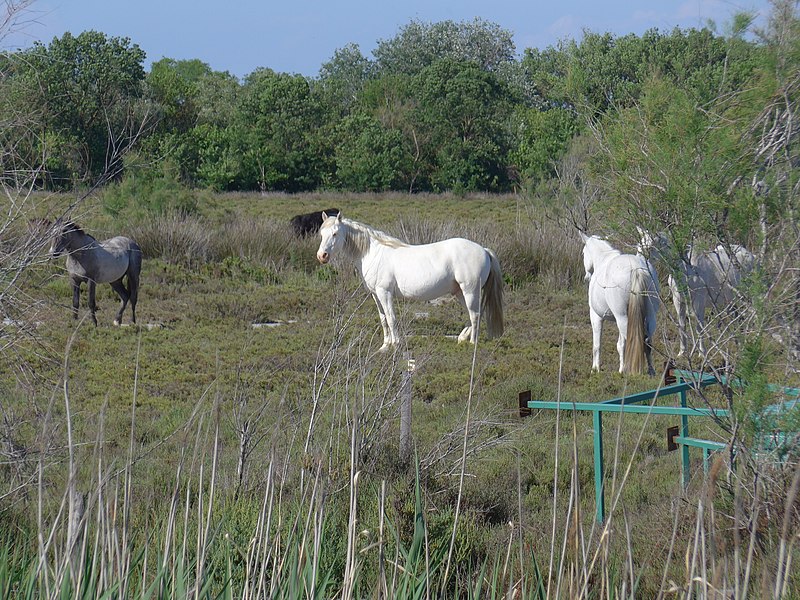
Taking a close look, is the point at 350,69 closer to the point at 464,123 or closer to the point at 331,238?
the point at 464,123

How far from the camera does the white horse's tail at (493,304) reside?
1283 centimetres

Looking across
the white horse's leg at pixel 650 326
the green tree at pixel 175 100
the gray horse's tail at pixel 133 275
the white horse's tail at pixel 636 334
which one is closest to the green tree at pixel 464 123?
the green tree at pixel 175 100

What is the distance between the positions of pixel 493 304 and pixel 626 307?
9.29ft

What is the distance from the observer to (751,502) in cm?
461

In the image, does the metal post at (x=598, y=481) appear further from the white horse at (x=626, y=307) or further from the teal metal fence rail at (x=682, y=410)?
the white horse at (x=626, y=307)

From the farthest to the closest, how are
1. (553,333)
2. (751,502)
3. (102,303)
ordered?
(102,303), (553,333), (751,502)

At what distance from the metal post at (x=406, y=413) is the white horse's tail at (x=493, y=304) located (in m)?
6.80

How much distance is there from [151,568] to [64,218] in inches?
81.6

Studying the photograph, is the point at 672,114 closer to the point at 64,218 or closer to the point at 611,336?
the point at 64,218

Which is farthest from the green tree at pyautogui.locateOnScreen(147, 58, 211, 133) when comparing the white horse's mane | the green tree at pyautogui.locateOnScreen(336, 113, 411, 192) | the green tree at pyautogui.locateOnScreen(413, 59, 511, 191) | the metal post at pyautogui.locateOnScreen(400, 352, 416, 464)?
the metal post at pyautogui.locateOnScreen(400, 352, 416, 464)

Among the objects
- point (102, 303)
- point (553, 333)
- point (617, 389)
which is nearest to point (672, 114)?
point (617, 389)

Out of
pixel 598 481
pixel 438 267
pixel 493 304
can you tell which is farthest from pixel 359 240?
pixel 598 481

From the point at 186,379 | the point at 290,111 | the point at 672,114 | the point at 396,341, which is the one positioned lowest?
the point at 186,379

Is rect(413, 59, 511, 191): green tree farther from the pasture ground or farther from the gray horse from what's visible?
the gray horse
